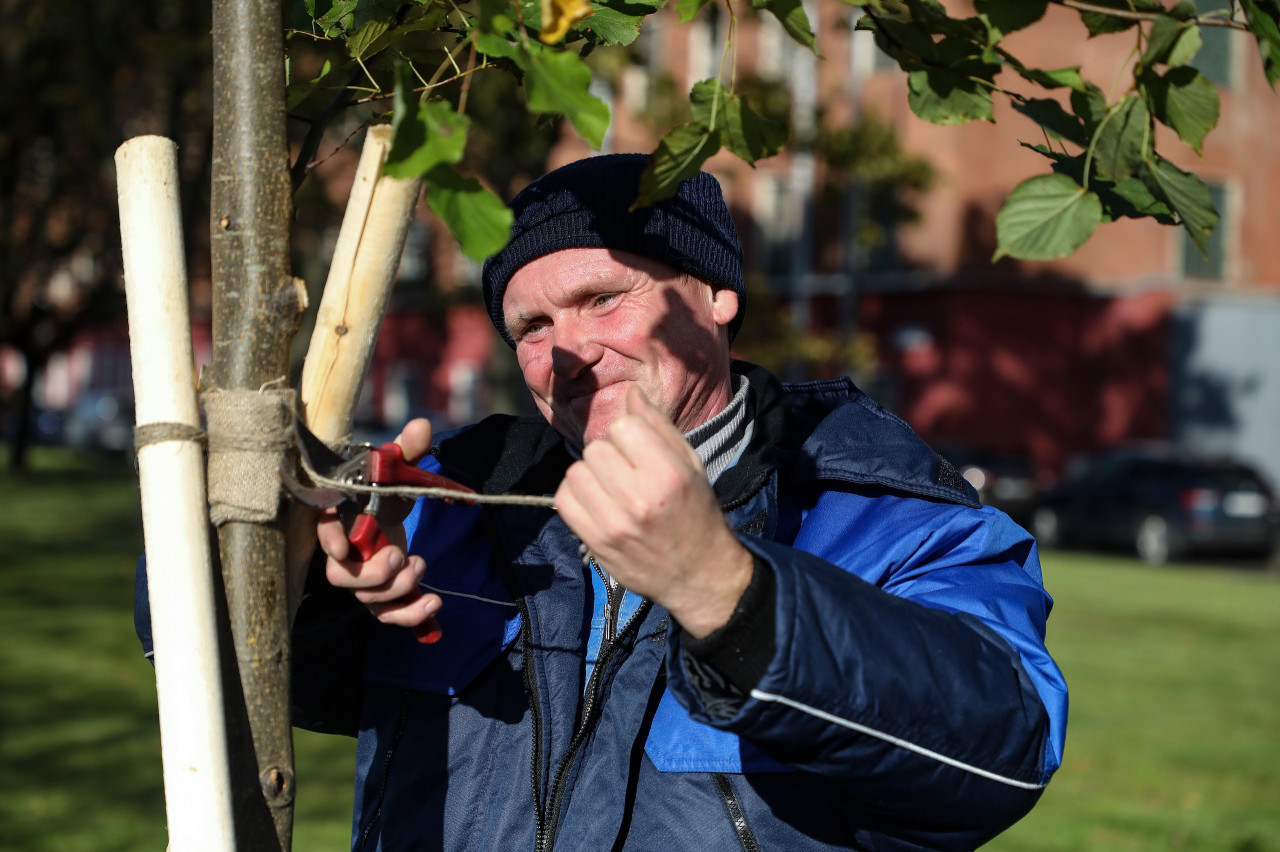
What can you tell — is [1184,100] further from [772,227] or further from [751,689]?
[772,227]

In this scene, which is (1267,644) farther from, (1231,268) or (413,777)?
(1231,268)

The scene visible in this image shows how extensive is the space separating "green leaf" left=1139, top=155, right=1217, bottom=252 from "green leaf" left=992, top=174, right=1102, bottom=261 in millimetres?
71

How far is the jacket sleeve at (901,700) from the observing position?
149cm

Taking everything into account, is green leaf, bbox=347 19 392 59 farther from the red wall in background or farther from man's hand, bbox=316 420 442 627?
the red wall in background

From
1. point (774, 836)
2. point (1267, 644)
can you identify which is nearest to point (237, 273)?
point (774, 836)

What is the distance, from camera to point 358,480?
1.67m

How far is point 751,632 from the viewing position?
1.48 meters

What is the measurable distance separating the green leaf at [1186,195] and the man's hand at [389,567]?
908mm

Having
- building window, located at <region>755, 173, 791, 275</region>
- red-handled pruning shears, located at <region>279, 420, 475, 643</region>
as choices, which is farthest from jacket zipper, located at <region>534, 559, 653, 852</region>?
building window, located at <region>755, 173, 791, 275</region>

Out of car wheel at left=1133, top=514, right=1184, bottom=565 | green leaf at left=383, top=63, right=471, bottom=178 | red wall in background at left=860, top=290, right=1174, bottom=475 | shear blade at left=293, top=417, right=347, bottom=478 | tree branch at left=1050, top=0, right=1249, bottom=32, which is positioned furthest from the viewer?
red wall in background at left=860, top=290, right=1174, bottom=475

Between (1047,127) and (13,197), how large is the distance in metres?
19.7

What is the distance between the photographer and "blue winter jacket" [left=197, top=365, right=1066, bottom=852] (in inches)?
60.1

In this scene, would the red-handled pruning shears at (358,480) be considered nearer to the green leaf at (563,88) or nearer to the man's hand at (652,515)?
the man's hand at (652,515)

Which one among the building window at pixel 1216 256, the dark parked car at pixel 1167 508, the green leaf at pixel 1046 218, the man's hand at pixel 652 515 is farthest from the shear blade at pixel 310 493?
the building window at pixel 1216 256
